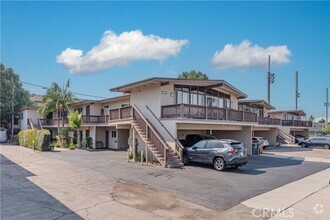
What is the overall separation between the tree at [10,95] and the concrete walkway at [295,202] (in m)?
40.9

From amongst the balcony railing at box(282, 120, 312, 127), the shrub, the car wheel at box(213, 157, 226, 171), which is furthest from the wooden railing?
the balcony railing at box(282, 120, 312, 127)

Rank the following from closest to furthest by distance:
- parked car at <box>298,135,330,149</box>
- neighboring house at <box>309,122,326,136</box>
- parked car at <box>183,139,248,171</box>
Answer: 1. parked car at <box>183,139,248,171</box>
2. parked car at <box>298,135,330,149</box>
3. neighboring house at <box>309,122,326,136</box>

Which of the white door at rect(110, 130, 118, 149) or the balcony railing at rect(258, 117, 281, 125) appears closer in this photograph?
the white door at rect(110, 130, 118, 149)

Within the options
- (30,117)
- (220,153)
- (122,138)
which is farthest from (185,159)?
A: (30,117)

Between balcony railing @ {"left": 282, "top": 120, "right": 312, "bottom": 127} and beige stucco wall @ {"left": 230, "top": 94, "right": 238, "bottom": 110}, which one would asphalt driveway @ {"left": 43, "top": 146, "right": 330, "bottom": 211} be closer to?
beige stucco wall @ {"left": 230, "top": 94, "right": 238, "bottom": 110}

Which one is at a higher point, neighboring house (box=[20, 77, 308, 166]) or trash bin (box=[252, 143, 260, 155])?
neighboring house (box=[20, 77, 308, 166])

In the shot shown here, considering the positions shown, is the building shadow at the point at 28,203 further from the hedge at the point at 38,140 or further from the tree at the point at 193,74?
the tree at the point at 193,74

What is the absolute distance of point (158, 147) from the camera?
17312mm

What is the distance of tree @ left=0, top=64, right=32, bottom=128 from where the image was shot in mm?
41562

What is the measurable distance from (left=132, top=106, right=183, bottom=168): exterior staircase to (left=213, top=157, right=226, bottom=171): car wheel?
2025mm

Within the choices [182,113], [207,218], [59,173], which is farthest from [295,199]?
[59,173]

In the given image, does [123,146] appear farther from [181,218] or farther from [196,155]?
[181,218]

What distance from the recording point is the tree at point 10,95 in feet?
136

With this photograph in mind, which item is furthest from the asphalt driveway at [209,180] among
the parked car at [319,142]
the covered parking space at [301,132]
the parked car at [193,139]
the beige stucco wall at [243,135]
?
the covered parking space at [301,132]
